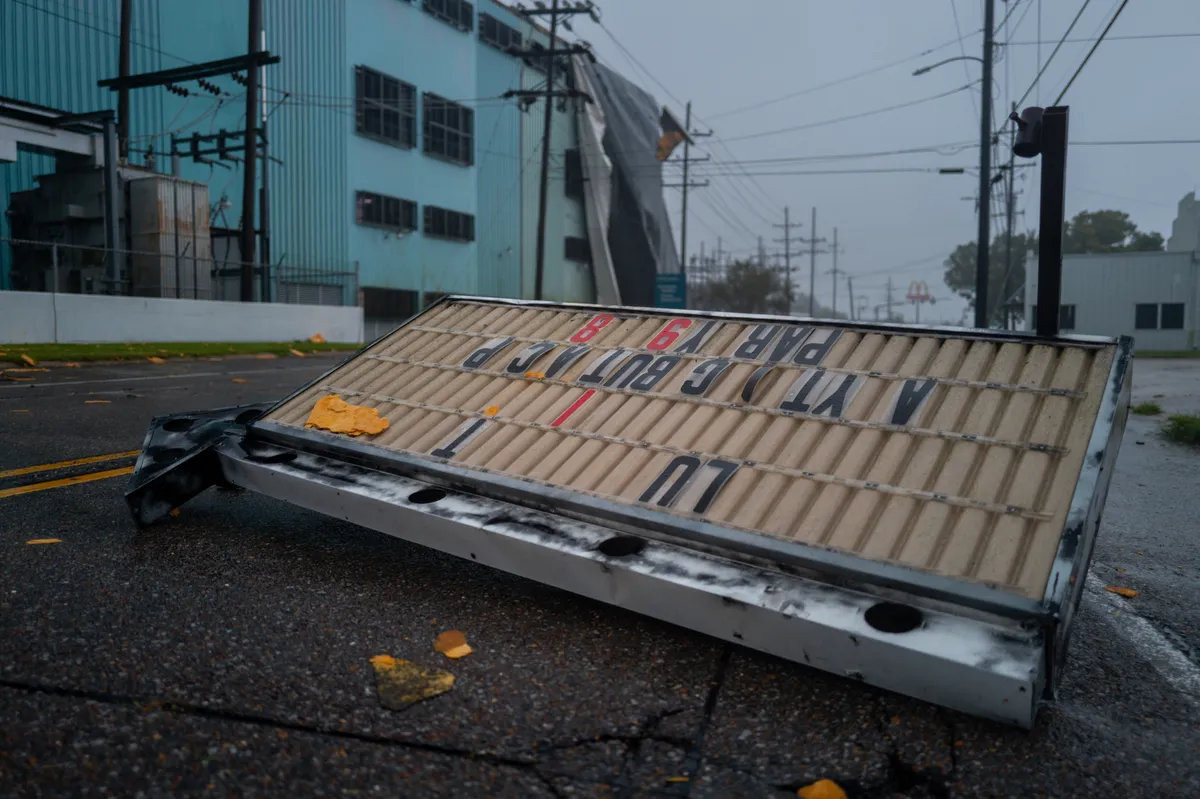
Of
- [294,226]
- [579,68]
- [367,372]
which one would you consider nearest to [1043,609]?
[367,372]

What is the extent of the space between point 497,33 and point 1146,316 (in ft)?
107

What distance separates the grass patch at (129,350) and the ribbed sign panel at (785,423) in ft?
37.5

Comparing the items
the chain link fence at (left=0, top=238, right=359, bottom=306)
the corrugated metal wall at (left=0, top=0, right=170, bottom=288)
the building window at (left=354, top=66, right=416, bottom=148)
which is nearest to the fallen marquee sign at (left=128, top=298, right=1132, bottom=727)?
the chain link fence at (left=0, top=238, right=359, bottom=306)

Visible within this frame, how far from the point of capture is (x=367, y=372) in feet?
15.7

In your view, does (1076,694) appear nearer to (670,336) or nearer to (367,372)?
(670,336)

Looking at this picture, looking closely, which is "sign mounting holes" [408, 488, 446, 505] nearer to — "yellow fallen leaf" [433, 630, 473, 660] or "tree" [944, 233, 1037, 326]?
"yellow fallen leaf" [433, 630, 473, 660]

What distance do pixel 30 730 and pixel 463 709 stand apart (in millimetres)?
1083

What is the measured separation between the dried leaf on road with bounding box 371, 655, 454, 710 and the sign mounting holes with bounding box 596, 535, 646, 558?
25.4 inches

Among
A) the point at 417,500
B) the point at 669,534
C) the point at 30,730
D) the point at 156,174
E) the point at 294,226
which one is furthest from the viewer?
the point at 294,226

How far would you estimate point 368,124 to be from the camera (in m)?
29.8

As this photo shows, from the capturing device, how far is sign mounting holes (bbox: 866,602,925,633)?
236 cm

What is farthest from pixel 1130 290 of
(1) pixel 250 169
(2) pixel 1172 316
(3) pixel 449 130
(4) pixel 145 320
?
(4) pixel 145 320

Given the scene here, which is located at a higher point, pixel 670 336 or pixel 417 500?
pixel 670 336

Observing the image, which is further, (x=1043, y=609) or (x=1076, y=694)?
(x=1076, y=694)
